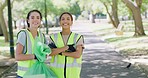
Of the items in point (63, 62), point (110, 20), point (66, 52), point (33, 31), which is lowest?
point (110, 20)

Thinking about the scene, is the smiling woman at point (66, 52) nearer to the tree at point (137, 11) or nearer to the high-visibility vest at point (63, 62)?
the high-visibility vest at point (63, 62)

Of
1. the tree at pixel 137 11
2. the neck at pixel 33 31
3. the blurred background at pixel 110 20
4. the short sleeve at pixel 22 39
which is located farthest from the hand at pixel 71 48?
the tree at pixel 137 11

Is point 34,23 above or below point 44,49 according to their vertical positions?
above

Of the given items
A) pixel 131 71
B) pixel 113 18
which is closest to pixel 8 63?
pixel 131 71

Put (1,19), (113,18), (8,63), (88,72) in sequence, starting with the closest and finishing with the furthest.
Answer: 1. (88,72)
2. (8,63)
3. (1,19)
4. (113,18)

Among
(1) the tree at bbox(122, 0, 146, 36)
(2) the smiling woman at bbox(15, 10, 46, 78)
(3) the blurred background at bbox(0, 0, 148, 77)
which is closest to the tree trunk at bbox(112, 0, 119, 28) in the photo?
(3) the blurred background at bbox(0, 0, 148, 77)

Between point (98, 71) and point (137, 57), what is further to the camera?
point (137, 57)

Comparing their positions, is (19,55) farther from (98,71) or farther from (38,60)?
(98,71)

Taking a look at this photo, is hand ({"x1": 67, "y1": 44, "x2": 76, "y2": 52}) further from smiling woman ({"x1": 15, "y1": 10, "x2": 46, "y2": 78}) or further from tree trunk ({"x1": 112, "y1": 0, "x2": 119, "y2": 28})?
tree trunk ({"x1": 112, "y1": 0, "x2": 119, "y2": 28})

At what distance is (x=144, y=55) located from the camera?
16.1 meters

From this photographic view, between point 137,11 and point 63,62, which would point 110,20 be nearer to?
point 137,11

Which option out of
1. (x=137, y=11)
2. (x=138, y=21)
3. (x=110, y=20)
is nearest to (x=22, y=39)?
(x=137, y=11)

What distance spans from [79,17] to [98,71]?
3886 inches

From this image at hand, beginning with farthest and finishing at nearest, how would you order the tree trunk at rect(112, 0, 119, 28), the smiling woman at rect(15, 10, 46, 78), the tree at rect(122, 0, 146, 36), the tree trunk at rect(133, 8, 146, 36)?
the tree trunk at rect(112, 0, 119, 28) < the tree trunk at rect(133, 8, 146, 36) < the tree at rect(122, 0, 146, 36) < the smiling woman at rect(15, 10, 46, 78)
